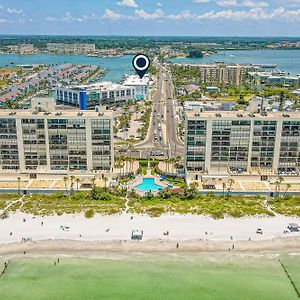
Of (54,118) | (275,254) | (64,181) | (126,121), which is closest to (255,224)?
(275,254)

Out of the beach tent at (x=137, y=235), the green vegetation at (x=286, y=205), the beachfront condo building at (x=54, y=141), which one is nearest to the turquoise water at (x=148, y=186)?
the beachfront condo building at (x=54, y=141)

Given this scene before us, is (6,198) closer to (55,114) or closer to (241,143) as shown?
(55,114)

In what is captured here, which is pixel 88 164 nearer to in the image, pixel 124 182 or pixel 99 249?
pixel 124 182

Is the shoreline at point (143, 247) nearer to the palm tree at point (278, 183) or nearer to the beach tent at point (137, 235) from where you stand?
the beach tent at point (137, 235)

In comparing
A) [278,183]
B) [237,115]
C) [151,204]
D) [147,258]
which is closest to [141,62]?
[237,115]

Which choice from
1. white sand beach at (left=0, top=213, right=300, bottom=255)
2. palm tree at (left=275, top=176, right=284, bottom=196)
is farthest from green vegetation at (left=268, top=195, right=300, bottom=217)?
white sand beach at (left=0, top=213, right=300, bottom=255)

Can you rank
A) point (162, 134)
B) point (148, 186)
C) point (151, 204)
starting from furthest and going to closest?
1. point (162, 134)
2. point (148, 186)
3. point (151, 204)
